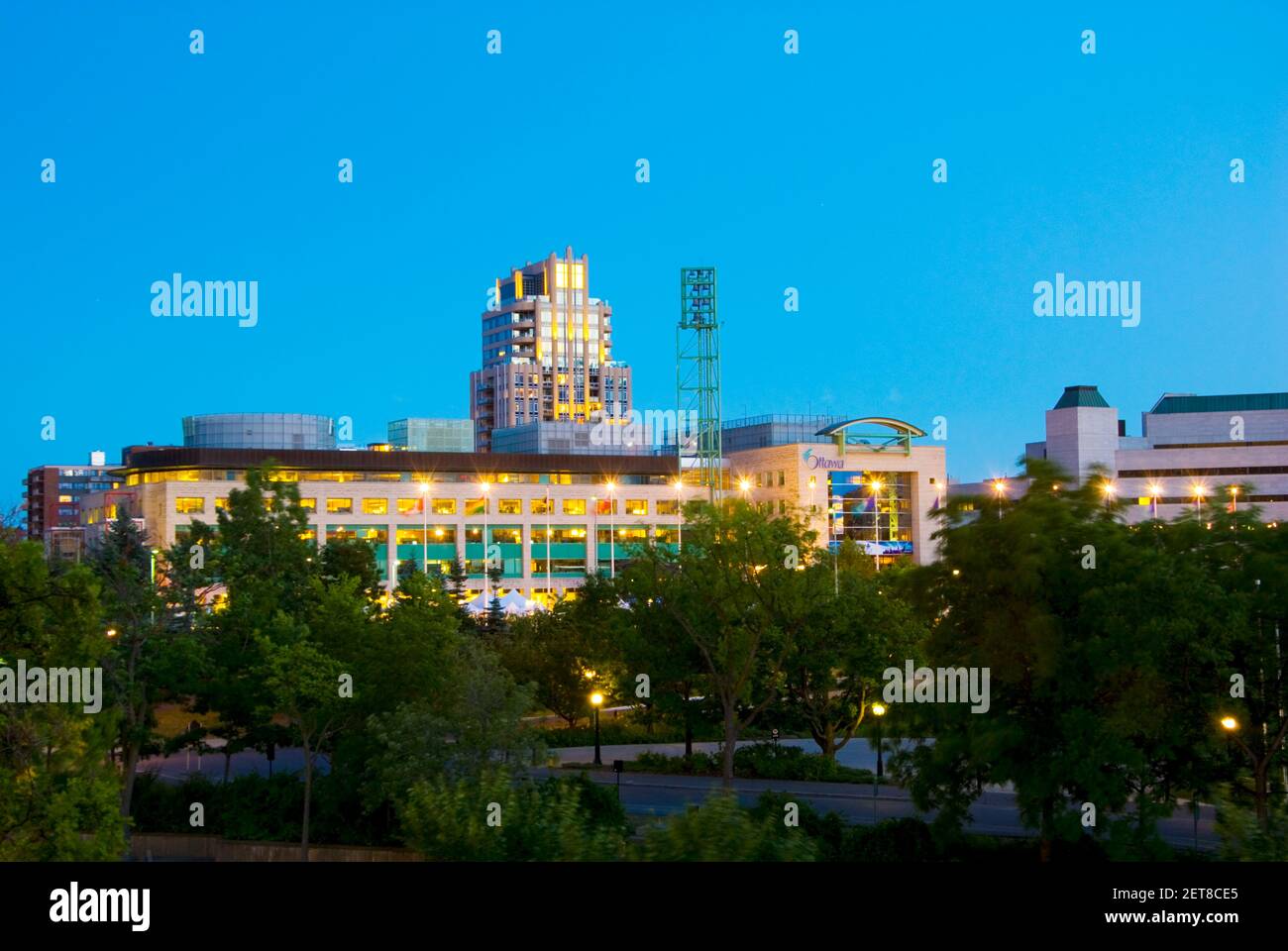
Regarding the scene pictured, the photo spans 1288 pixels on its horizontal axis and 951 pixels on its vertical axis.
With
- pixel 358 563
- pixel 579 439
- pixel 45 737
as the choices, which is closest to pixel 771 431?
pixel 579 439

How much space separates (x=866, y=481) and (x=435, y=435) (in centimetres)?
8070

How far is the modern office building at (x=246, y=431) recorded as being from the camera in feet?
436

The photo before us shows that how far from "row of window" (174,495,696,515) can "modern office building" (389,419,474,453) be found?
65110 millimetres

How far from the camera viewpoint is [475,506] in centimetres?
10506

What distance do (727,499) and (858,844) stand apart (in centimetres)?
1429

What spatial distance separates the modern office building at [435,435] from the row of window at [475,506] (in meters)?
65.1

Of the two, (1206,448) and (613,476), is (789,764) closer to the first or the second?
(613,476)

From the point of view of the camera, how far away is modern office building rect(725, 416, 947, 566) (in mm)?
107250

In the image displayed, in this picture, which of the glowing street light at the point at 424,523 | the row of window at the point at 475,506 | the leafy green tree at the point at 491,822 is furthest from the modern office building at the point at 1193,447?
the leafy green tree at the point at 491,822

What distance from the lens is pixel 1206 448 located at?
365ft

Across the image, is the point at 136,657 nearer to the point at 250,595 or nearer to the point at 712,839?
the point at 250,595
